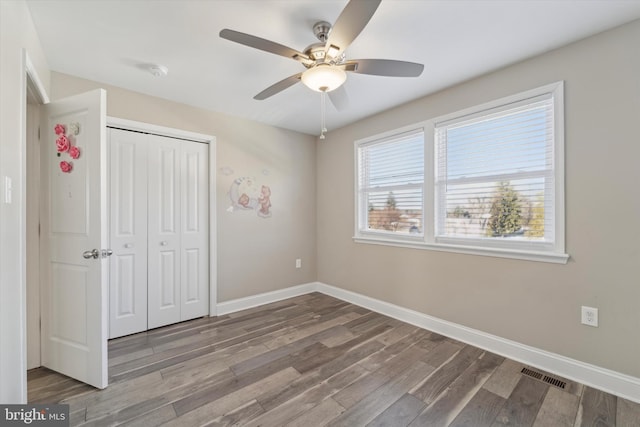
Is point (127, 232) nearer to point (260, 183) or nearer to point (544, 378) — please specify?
Answer: point (260, 183)

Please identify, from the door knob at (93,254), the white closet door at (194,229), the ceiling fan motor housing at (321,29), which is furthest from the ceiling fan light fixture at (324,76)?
the white closet door at (194,229)

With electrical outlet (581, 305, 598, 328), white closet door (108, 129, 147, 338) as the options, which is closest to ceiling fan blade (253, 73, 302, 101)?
white closet door (108, 129, 147, 338)

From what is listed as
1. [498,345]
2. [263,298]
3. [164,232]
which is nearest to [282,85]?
[164,232]

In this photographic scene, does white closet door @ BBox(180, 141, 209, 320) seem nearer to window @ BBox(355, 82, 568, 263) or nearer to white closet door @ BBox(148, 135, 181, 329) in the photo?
white closet door @ BBox(148, 135, 181, 329)

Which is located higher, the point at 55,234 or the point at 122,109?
the point at 122,109

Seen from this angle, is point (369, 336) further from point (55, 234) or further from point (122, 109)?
point (122, 109)

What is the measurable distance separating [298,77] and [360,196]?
207 cm

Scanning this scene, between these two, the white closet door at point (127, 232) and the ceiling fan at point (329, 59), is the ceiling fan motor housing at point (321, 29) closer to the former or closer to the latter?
the ceiling fan at point (329, 59)

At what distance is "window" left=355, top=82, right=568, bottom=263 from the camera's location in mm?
2146

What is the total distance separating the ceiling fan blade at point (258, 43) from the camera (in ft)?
4.75

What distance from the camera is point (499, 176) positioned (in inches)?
94.2

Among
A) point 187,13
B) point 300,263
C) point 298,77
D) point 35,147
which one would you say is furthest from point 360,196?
point 35,147

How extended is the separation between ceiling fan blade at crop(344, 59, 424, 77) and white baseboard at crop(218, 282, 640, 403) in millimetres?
2338

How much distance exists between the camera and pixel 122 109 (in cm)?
267
